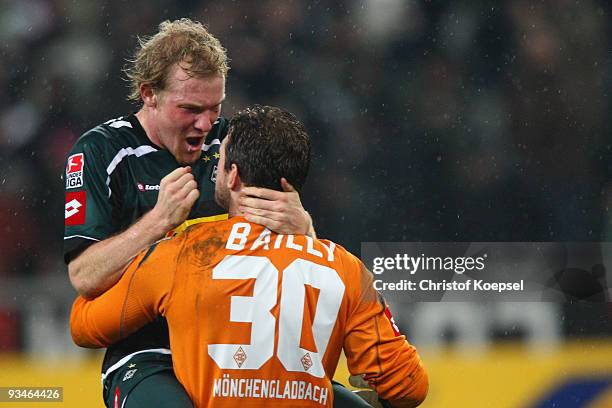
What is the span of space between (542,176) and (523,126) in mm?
275

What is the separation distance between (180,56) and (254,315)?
3.19ft

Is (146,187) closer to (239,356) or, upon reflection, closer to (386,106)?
(239,356)

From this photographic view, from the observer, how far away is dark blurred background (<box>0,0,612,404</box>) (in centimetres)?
489

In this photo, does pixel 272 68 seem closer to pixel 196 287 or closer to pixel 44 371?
pixel 44 371

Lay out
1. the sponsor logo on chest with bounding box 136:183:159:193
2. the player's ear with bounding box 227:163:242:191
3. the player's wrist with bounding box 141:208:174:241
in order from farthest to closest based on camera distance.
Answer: the sponsor logo on chest with bounding box 136:183:159:193, the player's wrist with bounding box 141:208:174:241, the player's ear with bounding box 227:163:242:191

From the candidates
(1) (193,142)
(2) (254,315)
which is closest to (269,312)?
(2) (254,315)

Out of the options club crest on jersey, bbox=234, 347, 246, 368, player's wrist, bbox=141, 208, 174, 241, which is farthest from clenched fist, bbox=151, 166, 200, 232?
club crest on jersey, bbox=234, 347, 246, 368

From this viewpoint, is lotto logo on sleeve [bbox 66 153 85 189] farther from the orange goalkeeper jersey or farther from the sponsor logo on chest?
the orange goalkeeper jersey

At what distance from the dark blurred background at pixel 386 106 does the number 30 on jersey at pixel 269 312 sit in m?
2.76

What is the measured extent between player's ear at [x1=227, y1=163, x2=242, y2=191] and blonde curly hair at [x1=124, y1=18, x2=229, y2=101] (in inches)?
24.6

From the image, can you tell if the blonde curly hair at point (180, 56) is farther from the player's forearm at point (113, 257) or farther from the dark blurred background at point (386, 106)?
the dark blurred background at point (386, 106)

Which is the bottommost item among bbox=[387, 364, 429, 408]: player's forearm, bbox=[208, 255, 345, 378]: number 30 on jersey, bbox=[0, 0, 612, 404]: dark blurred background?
bbox=[387, 364, 429, 408]: player's forearm

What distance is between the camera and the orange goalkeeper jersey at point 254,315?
2.04 m

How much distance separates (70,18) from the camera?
16.6 feet
